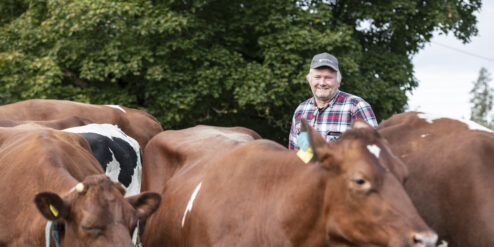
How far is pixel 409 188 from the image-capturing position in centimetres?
459

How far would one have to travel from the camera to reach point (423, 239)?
319cm

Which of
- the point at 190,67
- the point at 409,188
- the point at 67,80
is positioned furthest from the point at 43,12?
the point at 409,188

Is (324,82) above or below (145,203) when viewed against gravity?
above

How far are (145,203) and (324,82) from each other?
1959 mm

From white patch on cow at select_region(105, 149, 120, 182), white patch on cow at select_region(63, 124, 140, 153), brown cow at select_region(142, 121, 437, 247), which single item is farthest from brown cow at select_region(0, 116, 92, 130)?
brown cow at select_region(142, 121, 437, 247)

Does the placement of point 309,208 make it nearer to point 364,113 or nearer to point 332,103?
point 364,113

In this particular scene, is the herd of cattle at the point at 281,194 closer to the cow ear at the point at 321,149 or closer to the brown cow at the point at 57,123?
the cow ear at the point at 321,149

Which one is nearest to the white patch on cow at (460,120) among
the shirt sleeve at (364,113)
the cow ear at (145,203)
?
the shirt sleeve at (364,113)

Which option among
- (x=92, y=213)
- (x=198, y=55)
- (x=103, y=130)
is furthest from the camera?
(x=198, y=55)

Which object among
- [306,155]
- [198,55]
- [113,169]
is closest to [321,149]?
[306,155]

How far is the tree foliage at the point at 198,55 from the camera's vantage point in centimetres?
1536

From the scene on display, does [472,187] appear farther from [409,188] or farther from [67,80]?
[67,80]

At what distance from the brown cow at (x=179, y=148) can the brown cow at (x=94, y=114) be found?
13.0ft

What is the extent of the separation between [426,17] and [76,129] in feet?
43.8
